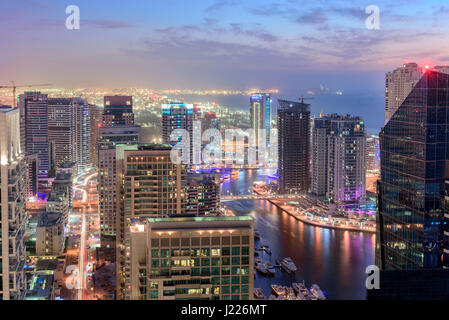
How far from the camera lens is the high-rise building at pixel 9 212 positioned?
257cm

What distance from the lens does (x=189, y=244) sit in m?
3.50

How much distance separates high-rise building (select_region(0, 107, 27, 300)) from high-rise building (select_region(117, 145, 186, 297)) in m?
4.46

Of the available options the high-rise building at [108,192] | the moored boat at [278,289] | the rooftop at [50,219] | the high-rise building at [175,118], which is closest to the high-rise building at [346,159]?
the high-rise building at [175,118]

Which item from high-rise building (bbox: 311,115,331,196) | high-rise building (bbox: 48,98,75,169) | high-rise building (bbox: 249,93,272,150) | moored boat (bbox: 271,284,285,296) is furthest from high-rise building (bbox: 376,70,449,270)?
high-rise building (bbox: 249,93,272,150)

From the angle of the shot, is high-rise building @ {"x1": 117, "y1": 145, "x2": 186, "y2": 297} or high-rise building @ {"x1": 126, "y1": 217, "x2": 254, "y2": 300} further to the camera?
high-rise building @ {"x1": 117, "y1": 145, "x2": 186, "y2": 297}

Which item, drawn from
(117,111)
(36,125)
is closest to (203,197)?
(117,111)

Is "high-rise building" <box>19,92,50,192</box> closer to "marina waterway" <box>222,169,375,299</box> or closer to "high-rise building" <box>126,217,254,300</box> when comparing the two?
"marina waterway" <box>222,169,375,299</box>

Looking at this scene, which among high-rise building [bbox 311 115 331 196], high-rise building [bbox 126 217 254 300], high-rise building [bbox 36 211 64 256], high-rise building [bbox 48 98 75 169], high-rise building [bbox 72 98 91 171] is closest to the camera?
high-rise building [bbox 126 217 254 300]

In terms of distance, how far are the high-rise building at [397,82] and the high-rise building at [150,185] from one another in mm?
8163

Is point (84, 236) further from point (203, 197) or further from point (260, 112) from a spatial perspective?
point (260, 112)

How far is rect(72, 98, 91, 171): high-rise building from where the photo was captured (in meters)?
22.0

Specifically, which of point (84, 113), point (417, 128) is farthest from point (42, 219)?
point (84, 113)

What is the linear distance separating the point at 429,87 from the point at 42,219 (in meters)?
8.15

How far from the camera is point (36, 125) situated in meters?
20.0
